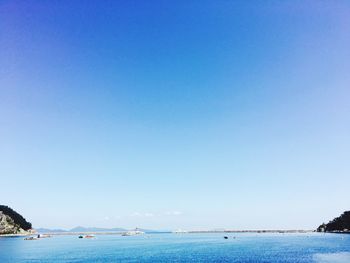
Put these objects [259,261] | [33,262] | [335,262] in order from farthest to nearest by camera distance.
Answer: [33,262] → [259,261] → [335,262]

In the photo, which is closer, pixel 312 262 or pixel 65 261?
pixel 312 262

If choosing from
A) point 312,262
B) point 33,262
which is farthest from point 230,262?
point 33,262

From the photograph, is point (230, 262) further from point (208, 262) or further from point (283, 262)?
point (283, 262)

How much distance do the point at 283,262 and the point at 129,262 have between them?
39318 mm

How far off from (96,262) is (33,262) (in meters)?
16.9

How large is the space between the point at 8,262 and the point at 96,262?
75.5 feet

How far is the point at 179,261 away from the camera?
88062mm

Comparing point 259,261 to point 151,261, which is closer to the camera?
point 259,261

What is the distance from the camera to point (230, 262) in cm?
8181

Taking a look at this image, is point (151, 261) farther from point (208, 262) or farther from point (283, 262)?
point (283, 262)

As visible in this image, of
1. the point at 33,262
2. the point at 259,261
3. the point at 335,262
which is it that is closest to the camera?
the point at 335,262

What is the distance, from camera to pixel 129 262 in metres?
87.5

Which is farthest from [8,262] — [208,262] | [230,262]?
[230,262]

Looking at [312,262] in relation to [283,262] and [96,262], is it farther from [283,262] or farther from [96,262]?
[96,262]
